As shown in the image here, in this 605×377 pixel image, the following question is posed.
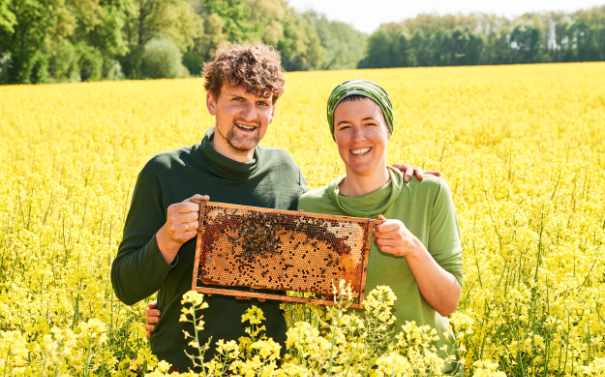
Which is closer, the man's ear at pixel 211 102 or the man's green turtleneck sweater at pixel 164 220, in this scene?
the man's green turtleneck sweater at pixel 164 220

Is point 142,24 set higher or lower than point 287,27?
lower

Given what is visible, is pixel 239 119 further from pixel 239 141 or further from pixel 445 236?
pixel 445 236

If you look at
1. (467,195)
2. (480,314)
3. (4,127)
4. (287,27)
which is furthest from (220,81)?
(287,27)

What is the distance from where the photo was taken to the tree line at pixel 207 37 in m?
50.9

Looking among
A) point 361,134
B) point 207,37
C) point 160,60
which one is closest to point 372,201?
point 361,134

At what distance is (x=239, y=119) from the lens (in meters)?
3.80

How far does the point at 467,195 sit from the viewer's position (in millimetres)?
7480

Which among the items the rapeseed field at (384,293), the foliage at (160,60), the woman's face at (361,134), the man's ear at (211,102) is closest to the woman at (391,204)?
the woman's face at (361,134)

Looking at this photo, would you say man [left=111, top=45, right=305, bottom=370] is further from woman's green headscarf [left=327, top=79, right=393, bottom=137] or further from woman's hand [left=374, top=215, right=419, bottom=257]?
woman's hand [left=374, top=215, right=419, bottom=257]

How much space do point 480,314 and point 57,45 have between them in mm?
55578

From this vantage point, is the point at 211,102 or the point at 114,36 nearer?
the point at 211,102

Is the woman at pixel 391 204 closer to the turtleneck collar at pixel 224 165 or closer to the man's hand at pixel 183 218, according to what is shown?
the turtleneck collar at pixel 224 165

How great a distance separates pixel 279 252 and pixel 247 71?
1.08 meters

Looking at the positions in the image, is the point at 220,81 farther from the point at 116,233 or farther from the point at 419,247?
the point at 116,233
